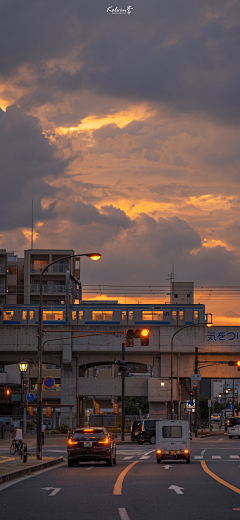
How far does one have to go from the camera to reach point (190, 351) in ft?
257

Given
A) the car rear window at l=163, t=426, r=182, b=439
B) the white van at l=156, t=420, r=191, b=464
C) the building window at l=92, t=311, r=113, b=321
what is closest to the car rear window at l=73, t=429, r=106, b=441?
the white van at l=156, t=420, r=191, b=464

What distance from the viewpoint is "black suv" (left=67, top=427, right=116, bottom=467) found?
24391mm

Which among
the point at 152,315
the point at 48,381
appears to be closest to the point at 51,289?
the point at 152,315

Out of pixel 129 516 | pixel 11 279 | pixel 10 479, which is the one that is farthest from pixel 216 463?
pixel 11 279

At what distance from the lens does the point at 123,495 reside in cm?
1495

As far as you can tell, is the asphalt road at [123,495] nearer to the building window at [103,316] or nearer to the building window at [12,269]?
the building window at [103,316]

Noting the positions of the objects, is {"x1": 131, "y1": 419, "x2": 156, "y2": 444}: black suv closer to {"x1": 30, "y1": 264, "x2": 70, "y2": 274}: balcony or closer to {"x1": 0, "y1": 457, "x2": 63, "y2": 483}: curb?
{"x1": 0, "y1": 457, "x2": 63, "y2": 483}: curb

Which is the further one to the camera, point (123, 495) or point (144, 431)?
point (144, 431)

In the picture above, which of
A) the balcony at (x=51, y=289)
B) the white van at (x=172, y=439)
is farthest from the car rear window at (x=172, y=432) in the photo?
the balcony at (x=51, y=289)

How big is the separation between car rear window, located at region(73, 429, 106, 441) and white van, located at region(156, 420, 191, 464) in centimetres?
279

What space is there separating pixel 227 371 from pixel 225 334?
4.81m

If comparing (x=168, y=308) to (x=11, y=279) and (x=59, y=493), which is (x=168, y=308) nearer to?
(x=11, y=279)

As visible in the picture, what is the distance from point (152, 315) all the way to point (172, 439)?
49.7 metres

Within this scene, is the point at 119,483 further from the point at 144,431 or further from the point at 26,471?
the point at 144,431
